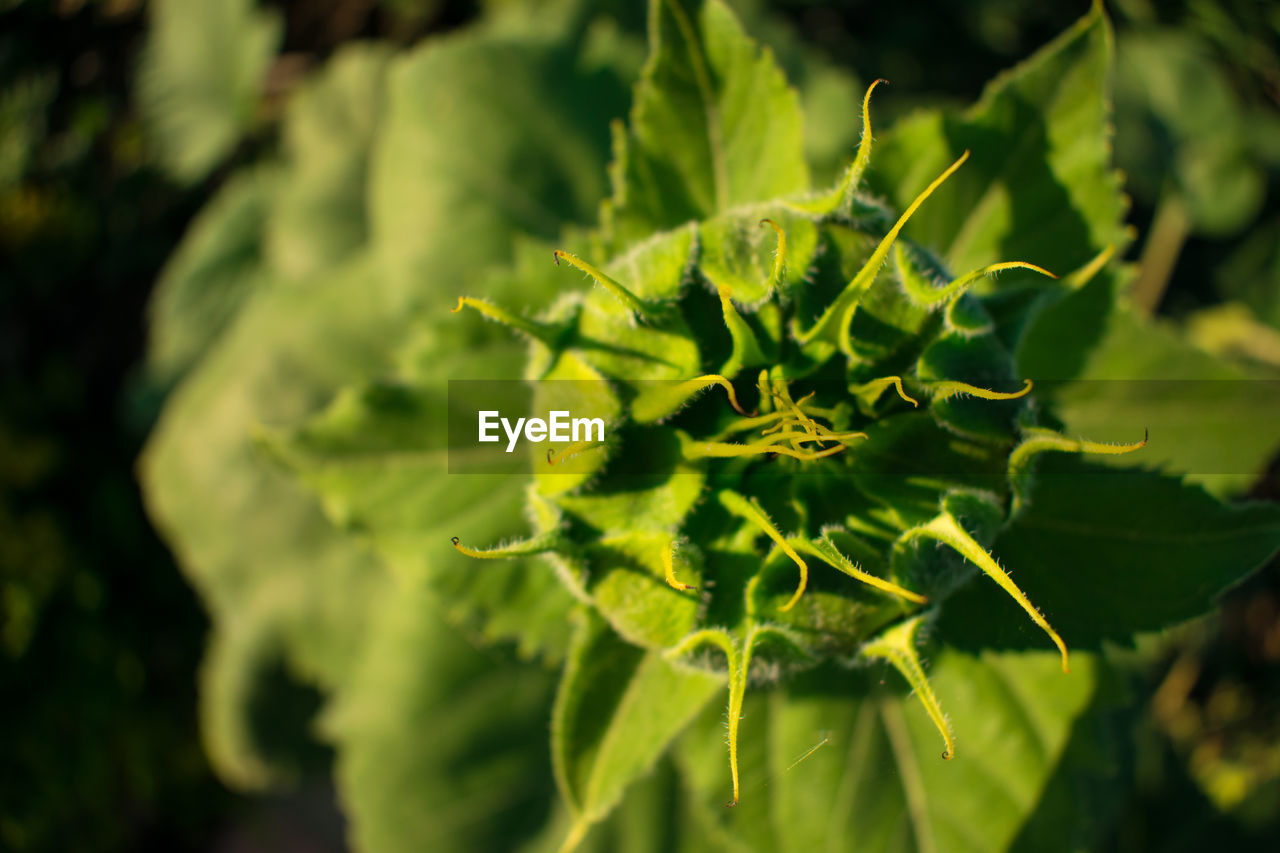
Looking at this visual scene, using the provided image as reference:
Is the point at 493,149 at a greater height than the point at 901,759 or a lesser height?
greater

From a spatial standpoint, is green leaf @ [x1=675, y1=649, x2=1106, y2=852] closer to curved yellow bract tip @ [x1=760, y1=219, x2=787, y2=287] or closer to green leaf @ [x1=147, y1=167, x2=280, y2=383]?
curved yellow bract tip @ [x1=760, y1=219, x2=787, y2=287]

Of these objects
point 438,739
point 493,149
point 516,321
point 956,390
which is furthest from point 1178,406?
point 438,739

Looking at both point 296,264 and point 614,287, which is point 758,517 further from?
point 296,264

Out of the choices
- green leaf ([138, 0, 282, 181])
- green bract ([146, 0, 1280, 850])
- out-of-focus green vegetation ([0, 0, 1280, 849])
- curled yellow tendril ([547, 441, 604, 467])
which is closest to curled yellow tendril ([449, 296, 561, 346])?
green bract ([146, 0, 1280, 850])

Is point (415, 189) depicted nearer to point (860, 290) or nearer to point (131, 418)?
point (860, 290)

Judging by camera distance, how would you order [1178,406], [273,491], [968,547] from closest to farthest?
[968,547]
[1178,406]
[273,491]

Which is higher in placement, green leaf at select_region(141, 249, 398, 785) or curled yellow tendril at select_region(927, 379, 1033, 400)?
curled yellow tendril at select_region(927, 379, 1033, 400)

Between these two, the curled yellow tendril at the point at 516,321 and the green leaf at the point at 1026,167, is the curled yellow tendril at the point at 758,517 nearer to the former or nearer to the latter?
the curled yellow tendril at the point at 516,321
